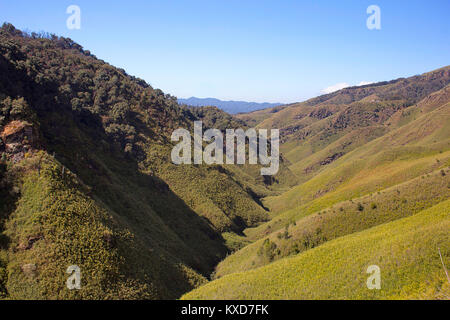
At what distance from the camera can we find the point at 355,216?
4288 cm

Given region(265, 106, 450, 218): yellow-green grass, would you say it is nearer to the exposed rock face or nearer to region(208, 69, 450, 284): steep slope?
region(208, 69, 450, 284): steep slope

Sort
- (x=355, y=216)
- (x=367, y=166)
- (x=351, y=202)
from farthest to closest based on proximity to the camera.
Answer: (x=367, y=166)
(x=351, y=202)
(x=355, y=216)

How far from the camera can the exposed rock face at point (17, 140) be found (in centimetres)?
3222

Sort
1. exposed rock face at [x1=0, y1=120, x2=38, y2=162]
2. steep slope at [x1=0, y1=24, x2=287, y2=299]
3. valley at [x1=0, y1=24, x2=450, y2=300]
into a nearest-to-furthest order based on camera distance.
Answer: valley at [x1=0, y1=24, x2=450, y2=300], steep slope at [x1=0, y1=24, x2=287, y2=299], exposed rock face at [x1=0, y1=120, x2=38, y2=162]

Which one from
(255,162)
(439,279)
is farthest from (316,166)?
(439,279)

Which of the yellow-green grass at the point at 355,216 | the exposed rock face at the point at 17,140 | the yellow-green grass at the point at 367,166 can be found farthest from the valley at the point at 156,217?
the yellow-green grass at the point at 367,166

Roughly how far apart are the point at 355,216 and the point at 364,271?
1780 centimetres

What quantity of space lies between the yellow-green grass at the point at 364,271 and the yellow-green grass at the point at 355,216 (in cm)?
687

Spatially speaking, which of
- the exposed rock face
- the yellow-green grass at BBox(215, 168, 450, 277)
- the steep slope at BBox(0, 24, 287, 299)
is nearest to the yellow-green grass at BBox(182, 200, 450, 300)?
the yellow-green grass at BBox(215, 168, 450, 277)

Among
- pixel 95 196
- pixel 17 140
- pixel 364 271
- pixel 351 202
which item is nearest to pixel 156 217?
pixel 95 196

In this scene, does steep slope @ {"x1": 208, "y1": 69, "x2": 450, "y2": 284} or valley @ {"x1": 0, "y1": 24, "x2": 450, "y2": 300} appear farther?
steep slope @ {"x1": 208, "y1": 69, "x2": 450, "y2": 284}

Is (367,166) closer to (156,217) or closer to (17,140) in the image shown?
(156,217)

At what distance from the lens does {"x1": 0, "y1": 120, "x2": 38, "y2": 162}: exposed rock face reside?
32219 mm

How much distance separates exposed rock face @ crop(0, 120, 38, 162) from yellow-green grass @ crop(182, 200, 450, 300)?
26.2m
